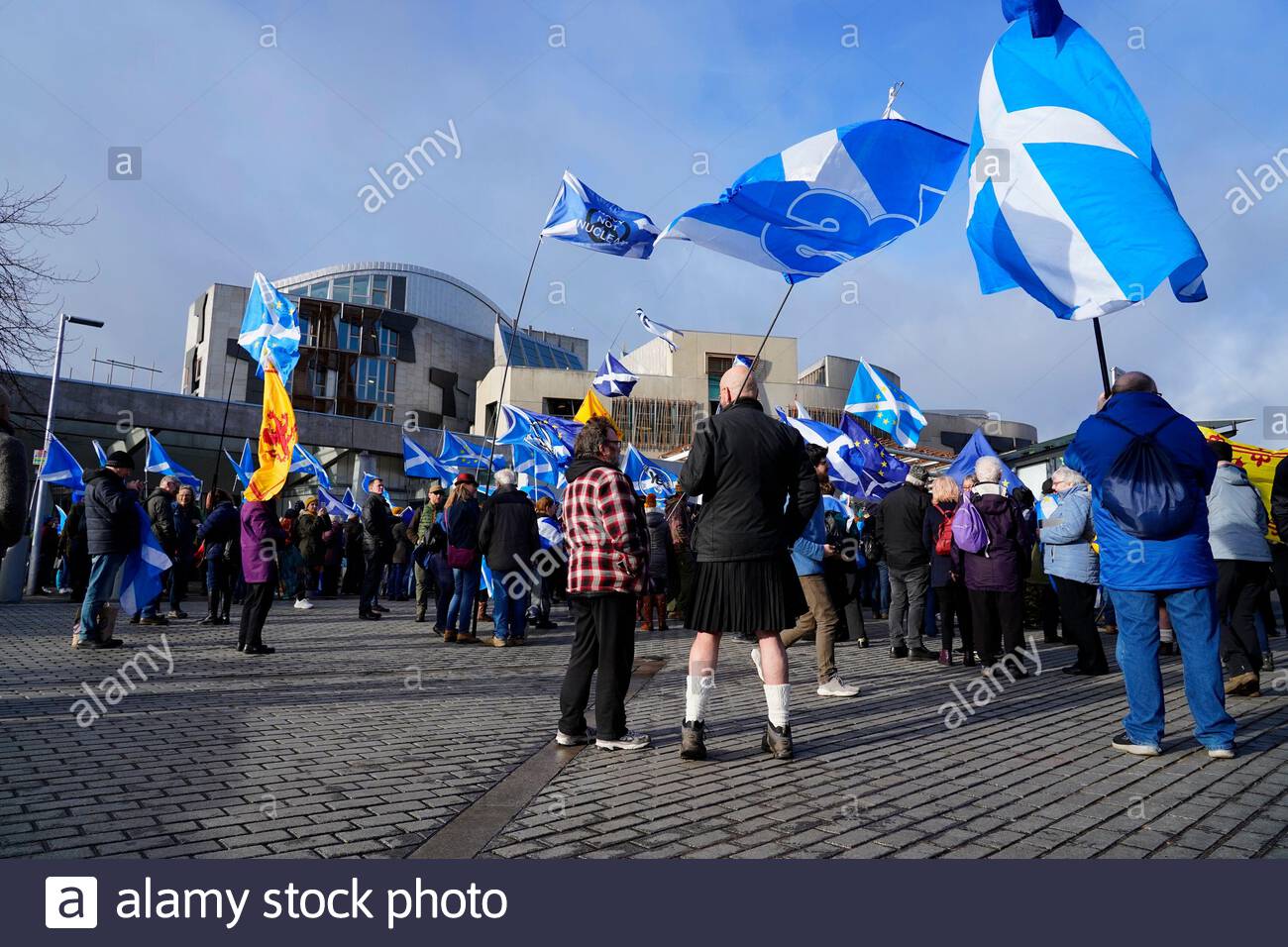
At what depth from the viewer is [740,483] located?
477 centimetres

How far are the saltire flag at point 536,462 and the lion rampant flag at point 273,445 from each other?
32.1 feet

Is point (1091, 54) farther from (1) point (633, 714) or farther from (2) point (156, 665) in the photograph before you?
(2) point (156, 665)

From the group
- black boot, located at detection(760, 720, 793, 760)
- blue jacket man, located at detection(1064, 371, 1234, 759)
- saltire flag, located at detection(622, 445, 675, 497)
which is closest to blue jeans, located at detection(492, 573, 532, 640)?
black boot, located at detection(760, 720, 793, 760)

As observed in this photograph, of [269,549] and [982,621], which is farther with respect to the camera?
[269,549]

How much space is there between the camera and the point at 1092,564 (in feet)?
26.8

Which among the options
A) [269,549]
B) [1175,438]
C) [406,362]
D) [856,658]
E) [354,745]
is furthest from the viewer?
[406,362]

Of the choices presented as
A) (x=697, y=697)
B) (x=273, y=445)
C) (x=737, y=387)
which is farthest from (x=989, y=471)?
(x=273, y=445)

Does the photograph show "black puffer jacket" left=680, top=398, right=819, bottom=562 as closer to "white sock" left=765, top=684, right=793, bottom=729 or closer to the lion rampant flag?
"white sock" left=765, top=684, right=793, bottom=729

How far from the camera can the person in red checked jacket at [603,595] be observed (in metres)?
Answer: 5.04

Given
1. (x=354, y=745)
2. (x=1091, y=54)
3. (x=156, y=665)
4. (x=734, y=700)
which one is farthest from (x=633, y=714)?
(x=1091, y=54)

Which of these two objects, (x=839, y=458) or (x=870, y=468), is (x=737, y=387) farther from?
(x=870, y=468)

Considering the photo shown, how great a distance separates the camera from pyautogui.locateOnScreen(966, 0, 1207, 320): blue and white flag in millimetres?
5242

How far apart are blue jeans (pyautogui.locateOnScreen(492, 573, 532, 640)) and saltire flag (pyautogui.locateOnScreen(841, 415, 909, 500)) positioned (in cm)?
679

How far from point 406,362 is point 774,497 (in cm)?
6710
